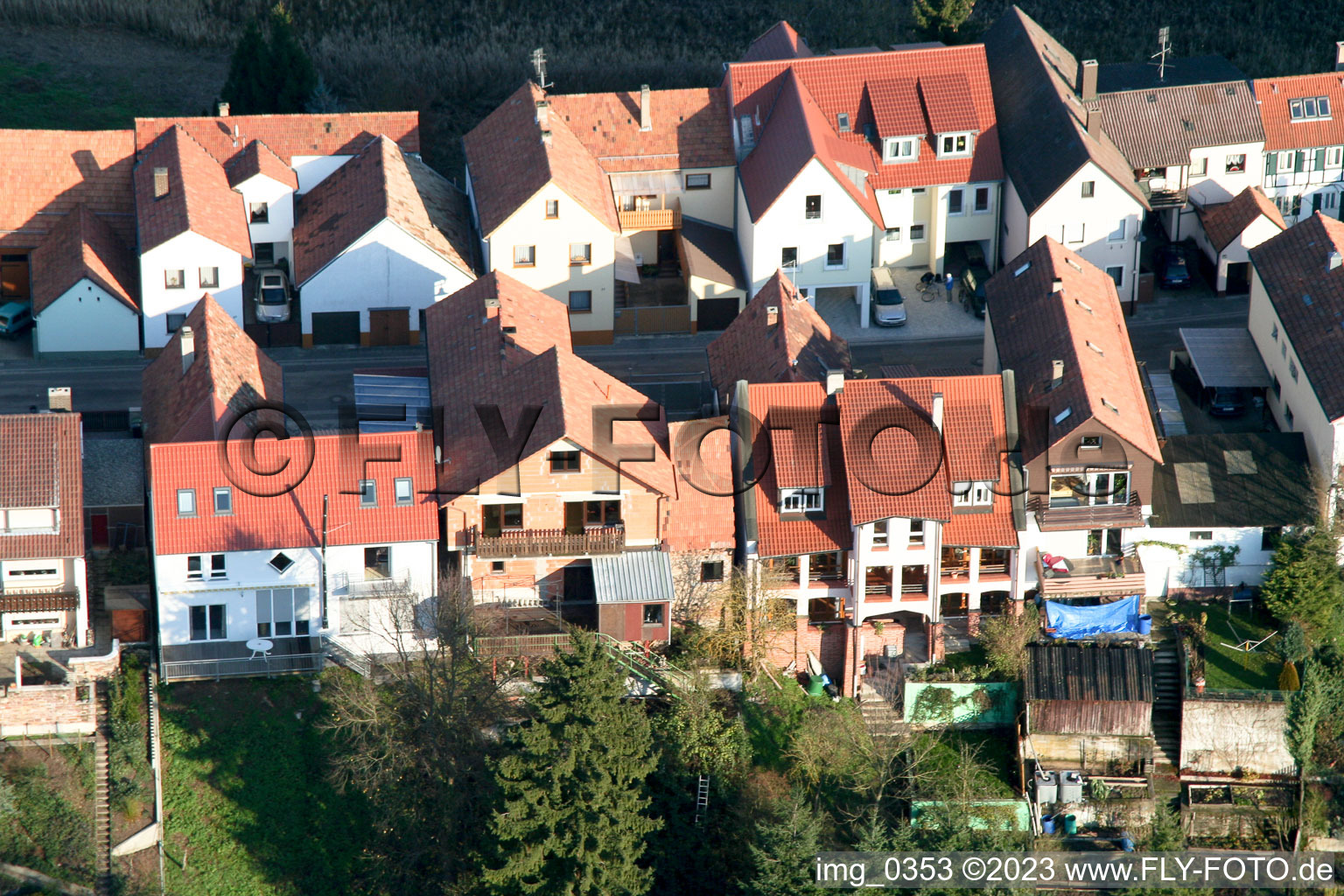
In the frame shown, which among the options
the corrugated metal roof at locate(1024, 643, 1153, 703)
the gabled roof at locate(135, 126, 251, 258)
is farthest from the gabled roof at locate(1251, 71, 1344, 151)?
the gabled roof at locate(135, 126, 251, 258)

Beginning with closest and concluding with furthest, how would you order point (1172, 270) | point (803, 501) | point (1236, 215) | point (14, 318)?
point (803, 501)
point (14, 318)
point (1236, 215)
point (1172, 270)

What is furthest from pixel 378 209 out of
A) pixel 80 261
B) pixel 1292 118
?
pixel 1292 118

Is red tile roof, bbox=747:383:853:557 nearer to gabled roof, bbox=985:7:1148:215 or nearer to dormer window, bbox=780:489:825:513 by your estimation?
dormer window, bbox=780:489:825:513

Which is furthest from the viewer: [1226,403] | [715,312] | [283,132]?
[283,132]

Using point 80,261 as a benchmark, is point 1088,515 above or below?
below

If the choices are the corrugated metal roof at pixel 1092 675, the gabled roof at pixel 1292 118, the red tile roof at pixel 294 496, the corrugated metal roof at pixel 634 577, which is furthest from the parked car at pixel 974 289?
the red tile roof at pixel 294 496

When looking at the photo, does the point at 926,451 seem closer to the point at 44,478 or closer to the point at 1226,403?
the point at 1226,403
